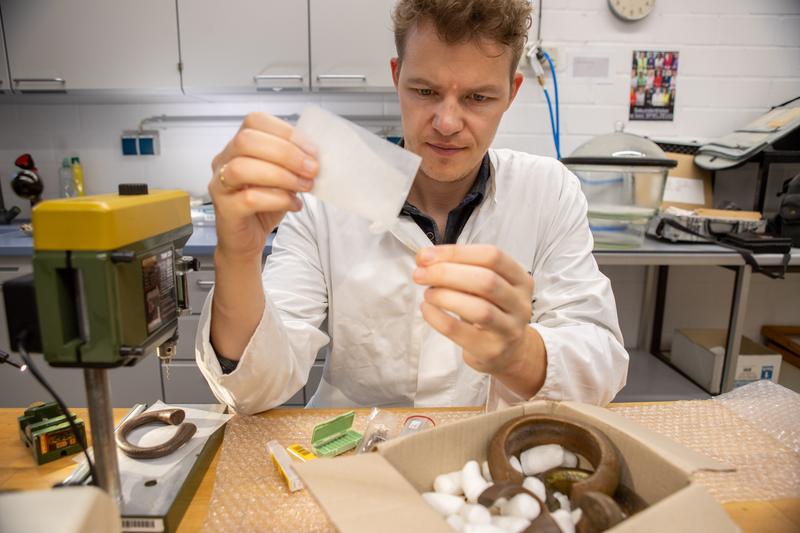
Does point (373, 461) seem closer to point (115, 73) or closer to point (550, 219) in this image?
point (550, 219)

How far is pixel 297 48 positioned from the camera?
223 cm

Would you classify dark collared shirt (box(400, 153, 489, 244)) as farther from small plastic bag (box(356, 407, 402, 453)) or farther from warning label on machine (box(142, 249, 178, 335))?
warning label on machine (box(142, 249, 178, 335))

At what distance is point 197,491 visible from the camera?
67cm

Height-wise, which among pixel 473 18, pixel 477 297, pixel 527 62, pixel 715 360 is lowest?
pixel 715 360

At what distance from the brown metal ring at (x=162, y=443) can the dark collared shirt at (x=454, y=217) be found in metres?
0.64

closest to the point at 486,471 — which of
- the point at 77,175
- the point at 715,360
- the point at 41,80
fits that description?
the point at 715,360

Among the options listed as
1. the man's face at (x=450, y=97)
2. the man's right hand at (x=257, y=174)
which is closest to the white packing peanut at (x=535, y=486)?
the man's right hand at (x=257, y=174)

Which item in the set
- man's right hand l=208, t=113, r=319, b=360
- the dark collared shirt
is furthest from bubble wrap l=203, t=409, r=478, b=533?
the dark collared shirt

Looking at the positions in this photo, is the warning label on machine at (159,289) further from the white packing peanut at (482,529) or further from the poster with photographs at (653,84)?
the poster with photographs at (653,84)

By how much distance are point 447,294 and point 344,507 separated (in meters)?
0.26

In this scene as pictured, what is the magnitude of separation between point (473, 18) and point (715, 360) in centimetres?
187

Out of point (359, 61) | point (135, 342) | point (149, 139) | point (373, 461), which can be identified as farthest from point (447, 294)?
point (149, 139)

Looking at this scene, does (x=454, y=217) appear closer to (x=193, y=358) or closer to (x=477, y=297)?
(x=477, y=297)

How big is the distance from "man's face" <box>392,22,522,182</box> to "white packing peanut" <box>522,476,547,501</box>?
685 mm
